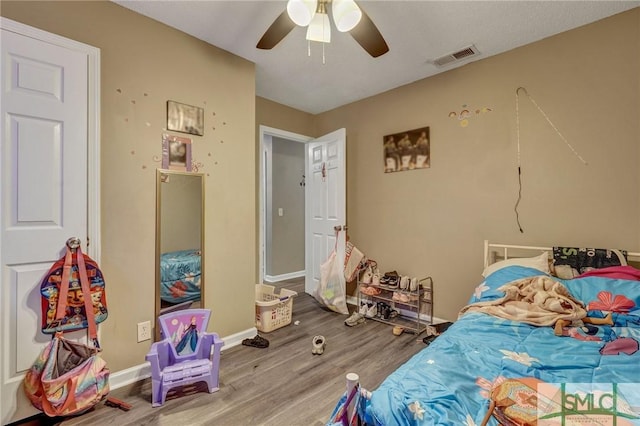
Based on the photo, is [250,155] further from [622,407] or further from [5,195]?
[622,407]

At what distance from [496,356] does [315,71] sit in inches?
108

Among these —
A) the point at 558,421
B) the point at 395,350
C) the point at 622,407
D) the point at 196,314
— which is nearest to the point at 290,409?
the point at 196,314

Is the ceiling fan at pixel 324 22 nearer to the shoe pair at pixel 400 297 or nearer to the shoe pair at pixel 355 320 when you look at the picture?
the shoe pair at pixel 400 297

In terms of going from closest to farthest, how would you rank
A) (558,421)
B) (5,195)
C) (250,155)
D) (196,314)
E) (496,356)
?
(558,421) → (496,356) → (5,195) → (196,314) → (250,155)

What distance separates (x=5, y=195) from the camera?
160cm

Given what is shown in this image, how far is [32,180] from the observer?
66.2 inches

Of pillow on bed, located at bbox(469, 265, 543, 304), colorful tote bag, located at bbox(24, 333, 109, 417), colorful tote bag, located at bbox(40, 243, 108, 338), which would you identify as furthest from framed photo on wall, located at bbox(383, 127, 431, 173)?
colorful tote bag, located at bbox(24, 333, 109, 417)

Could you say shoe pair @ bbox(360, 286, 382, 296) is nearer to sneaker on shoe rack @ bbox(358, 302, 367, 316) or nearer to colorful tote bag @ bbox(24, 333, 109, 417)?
sneaker on shoe rack @ bbox(358, 302, 367, 316)

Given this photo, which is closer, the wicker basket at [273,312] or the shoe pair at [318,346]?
the shoe pair at [318,346]

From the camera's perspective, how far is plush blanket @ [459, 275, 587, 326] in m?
1.65

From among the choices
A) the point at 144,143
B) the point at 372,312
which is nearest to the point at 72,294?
the point at 144,143

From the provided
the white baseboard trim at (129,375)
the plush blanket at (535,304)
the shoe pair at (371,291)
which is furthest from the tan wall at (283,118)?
the plush blanket at (535,304)

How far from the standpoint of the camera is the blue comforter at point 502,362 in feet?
3.14

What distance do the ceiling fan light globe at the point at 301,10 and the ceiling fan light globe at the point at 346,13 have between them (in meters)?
0.13
